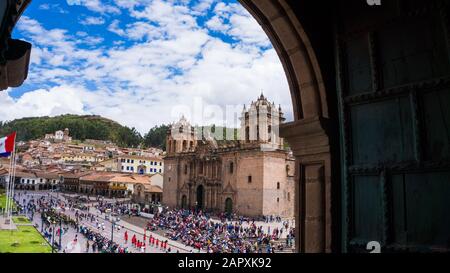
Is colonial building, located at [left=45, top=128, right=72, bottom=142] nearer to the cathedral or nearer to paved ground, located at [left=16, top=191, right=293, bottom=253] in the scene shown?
paved ground, located at [left=16, top=191, right=293, bottom=253]

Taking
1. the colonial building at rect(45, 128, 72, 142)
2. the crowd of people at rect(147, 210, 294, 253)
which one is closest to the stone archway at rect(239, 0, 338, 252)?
the crowd of people at rect(147, 210, 294, 253)

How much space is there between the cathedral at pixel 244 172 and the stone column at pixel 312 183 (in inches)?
1072

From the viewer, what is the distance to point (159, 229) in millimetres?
27781

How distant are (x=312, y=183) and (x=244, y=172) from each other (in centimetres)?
3244

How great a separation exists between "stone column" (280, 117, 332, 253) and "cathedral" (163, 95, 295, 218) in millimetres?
27233

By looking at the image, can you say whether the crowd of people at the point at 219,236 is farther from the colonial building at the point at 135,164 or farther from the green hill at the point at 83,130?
the green hill at the point at 83,130

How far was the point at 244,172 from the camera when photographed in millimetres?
35156

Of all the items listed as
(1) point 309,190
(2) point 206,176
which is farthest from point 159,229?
(1) point 309,190

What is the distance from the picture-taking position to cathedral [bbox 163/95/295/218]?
33.4 m

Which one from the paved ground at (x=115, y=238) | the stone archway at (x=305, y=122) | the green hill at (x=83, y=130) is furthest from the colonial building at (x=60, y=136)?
the stone archway at (x=305, y=122)
